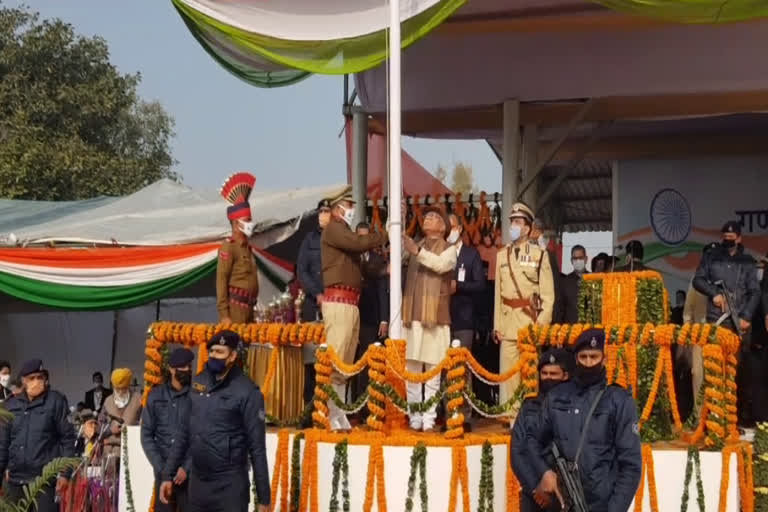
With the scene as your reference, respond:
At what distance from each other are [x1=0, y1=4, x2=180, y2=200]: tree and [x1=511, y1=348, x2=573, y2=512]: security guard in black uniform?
21449 millimetres

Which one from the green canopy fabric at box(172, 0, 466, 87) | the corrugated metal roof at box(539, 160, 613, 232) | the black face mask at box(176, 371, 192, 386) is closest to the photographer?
the black face mask at box(176, 371, 192, 386)

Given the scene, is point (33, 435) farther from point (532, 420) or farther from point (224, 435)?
point (532, 420)

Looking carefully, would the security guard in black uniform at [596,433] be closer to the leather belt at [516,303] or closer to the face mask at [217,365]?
the face mask at [217,365]

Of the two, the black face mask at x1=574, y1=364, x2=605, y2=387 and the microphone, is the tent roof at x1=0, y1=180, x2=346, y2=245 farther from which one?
the black face mask at x1=574, y1=364, x2=605, y2=387

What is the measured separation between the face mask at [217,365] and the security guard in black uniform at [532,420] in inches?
71.2

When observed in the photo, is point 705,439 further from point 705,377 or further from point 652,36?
point 652,36

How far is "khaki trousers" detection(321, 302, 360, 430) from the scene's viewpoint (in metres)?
9.99

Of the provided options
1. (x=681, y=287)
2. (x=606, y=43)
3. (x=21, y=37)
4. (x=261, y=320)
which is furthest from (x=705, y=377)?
(x=21, y=37)

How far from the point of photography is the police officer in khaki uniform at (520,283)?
1012 centimetres

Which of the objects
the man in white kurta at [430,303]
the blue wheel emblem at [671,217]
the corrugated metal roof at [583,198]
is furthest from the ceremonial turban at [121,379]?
the corrugated metal roof at [583,198]

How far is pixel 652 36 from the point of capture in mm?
13117

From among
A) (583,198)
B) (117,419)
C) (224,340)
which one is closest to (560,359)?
(224,340)

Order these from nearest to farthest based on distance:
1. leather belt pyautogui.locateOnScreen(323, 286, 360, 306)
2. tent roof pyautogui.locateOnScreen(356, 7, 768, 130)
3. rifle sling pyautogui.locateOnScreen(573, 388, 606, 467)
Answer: rifle sling pyautogui.locateOnScreen(573, 388, 606, 467)
leather belt pyautogui.locateOnScreen(323, 286, 360, 306)
tent roof pyautogui.locateOnScreen(356, 7, 768, 130)

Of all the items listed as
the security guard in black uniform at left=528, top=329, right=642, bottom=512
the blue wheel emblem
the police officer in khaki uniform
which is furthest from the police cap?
the blue wheel emblem
